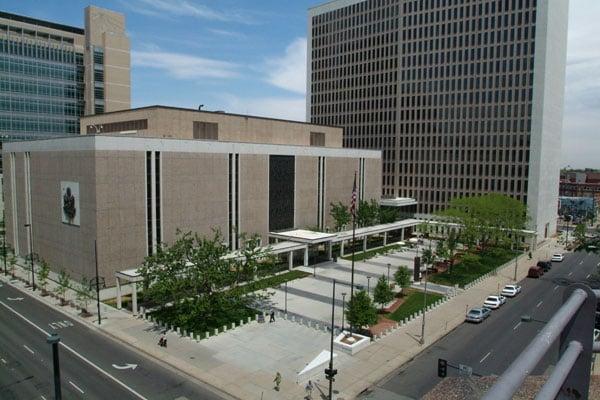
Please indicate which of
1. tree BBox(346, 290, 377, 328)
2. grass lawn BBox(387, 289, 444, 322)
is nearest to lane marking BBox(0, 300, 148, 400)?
tree BBox(346, 290, 377, 328)

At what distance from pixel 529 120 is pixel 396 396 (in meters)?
83.2

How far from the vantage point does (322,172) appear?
8750 cm

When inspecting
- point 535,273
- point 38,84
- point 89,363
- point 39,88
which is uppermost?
point 38,84

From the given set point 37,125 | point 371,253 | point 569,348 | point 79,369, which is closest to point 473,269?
point 371,253

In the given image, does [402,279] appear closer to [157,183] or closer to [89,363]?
[157,183]

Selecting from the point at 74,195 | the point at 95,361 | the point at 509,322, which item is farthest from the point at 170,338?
Answer: the point at 509,322

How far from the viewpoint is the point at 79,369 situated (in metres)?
35.6

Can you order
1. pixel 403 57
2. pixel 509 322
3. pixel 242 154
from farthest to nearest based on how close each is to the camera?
1. pixel 403 57
2. pixel 242 154
3. pixel 509 322

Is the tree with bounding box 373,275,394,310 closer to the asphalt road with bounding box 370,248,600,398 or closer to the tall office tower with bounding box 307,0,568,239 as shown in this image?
the asphalt road with bounding box 370,248,600,398

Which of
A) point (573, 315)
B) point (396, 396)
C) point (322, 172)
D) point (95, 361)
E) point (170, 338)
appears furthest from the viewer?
point (322, 172)

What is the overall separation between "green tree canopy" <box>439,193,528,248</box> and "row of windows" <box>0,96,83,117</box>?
9539cm

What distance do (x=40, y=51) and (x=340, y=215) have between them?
86580mm

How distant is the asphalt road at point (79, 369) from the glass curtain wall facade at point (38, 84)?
79.4 m

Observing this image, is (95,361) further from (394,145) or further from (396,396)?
(394,145)
